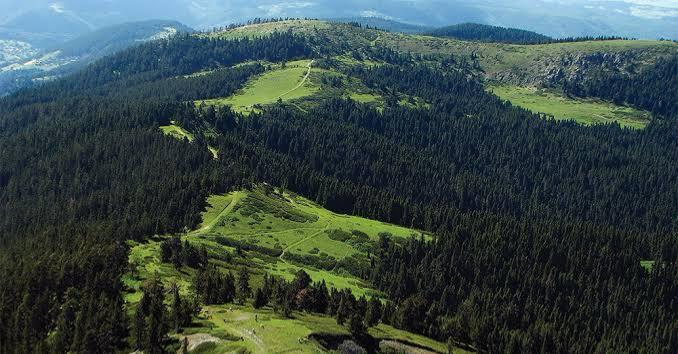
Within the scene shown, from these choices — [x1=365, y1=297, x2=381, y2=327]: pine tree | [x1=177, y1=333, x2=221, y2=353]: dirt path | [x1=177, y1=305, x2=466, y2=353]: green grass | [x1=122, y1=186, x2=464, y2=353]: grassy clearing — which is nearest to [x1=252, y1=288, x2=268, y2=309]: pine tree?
[x1=122, y1=186, x2=464, y2=353]: grassy clearing

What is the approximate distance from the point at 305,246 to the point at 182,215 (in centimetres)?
3626

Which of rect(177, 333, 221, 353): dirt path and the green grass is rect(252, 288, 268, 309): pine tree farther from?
rect(177, 333, 221, 353): dirt path

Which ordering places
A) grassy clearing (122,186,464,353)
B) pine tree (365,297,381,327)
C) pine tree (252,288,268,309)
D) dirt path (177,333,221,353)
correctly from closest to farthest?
grassy clearing (122,186,464,353) < dirt path (177,333,221,353) < pine tree (365,297,381,327) < pine tree (252,288,268,309)

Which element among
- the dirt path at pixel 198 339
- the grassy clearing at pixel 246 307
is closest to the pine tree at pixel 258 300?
the grassy clearing at pixel 246 307

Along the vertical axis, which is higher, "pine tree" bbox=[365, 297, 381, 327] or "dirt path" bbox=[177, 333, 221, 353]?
"dirt path" bbox=[177, 333, 221, 353]

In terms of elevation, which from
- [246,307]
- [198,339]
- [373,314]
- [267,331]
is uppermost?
[267,331]

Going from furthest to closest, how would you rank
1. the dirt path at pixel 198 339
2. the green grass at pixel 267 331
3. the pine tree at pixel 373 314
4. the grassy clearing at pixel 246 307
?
the pine tree at pixel 373 314
the dirt path at pixel 198 339
the grassy clearing at pixel 246 307
the green grass at pixel 267 331

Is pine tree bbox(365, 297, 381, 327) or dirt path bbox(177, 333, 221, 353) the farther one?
pine tree bbox(365, 297, 381, 327)

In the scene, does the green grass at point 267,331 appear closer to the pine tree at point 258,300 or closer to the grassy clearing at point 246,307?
the grassy clearing at point 246,307

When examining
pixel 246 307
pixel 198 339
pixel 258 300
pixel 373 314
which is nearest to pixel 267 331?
pixel 198 339

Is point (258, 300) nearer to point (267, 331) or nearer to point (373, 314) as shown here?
point (267, 331)

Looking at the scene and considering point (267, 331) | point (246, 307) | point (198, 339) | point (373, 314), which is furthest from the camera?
point (373, 314)

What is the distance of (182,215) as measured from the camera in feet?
654

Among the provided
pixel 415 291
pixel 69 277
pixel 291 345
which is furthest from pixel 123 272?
pixel 415 291
